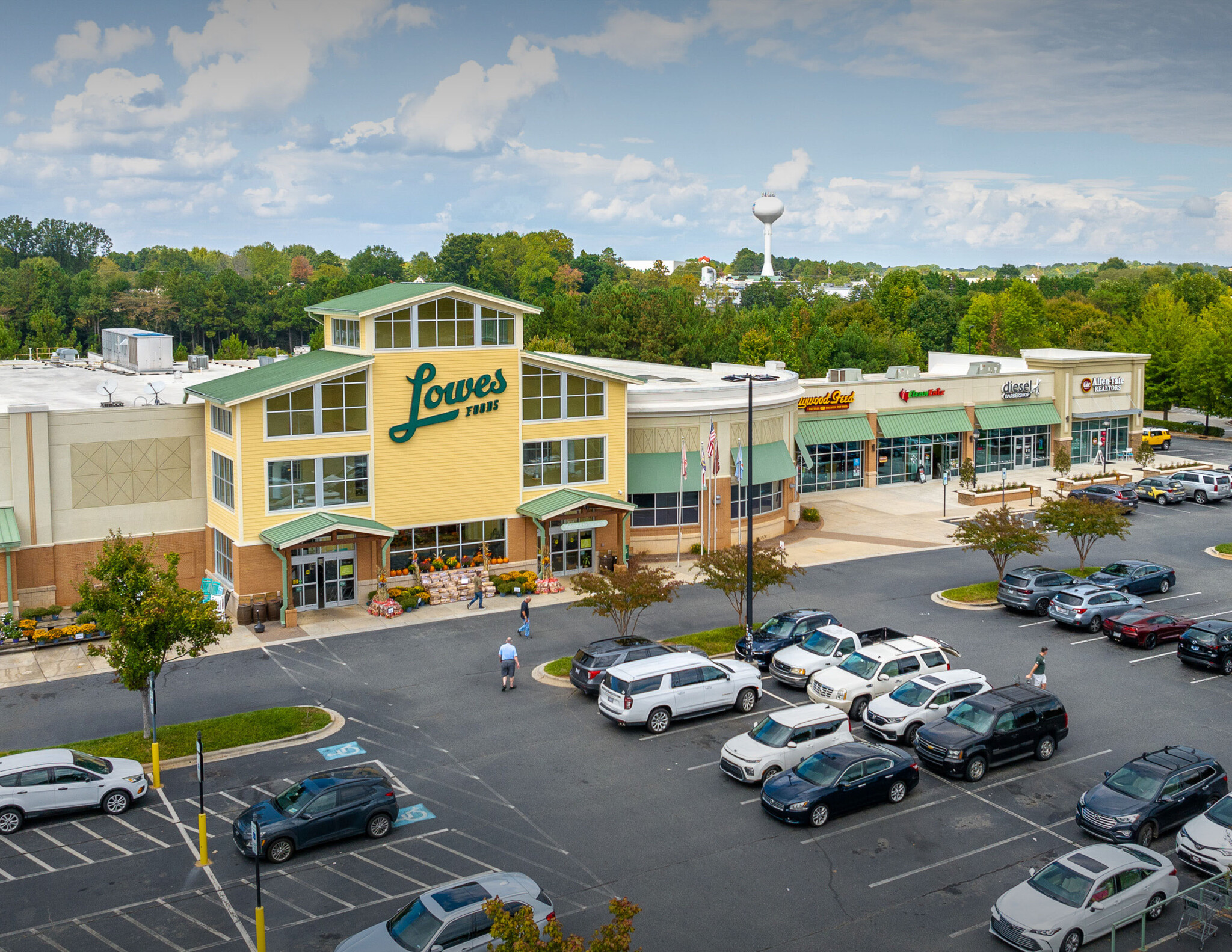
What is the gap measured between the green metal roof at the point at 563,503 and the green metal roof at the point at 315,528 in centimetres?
596

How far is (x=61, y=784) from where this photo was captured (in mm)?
24078

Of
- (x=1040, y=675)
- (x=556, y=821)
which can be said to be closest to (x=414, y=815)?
(x=556, y=821)

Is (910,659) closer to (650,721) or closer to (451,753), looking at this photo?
(650,721)

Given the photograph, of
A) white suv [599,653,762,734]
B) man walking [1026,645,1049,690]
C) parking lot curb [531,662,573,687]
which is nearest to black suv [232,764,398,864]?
white suv [599,653,762,734]

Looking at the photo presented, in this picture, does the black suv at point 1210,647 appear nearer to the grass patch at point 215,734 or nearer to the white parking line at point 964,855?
the white parking line at point 964,855

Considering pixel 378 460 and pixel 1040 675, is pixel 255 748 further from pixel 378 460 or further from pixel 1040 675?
pixel 1040 675

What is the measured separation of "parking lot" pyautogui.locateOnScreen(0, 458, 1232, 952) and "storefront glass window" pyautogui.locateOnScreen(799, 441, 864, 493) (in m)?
27.8

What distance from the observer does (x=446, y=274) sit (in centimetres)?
18200

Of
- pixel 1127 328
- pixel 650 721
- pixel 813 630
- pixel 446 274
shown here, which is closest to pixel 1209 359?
pixel 1127 328

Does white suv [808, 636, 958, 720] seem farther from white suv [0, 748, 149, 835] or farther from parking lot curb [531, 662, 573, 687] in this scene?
white suv [0, 748, 149, 835]

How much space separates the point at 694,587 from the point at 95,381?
32043 millimetres

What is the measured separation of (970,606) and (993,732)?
1588cm

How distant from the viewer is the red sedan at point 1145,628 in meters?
36.5

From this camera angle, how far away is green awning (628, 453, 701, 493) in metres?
49.2
